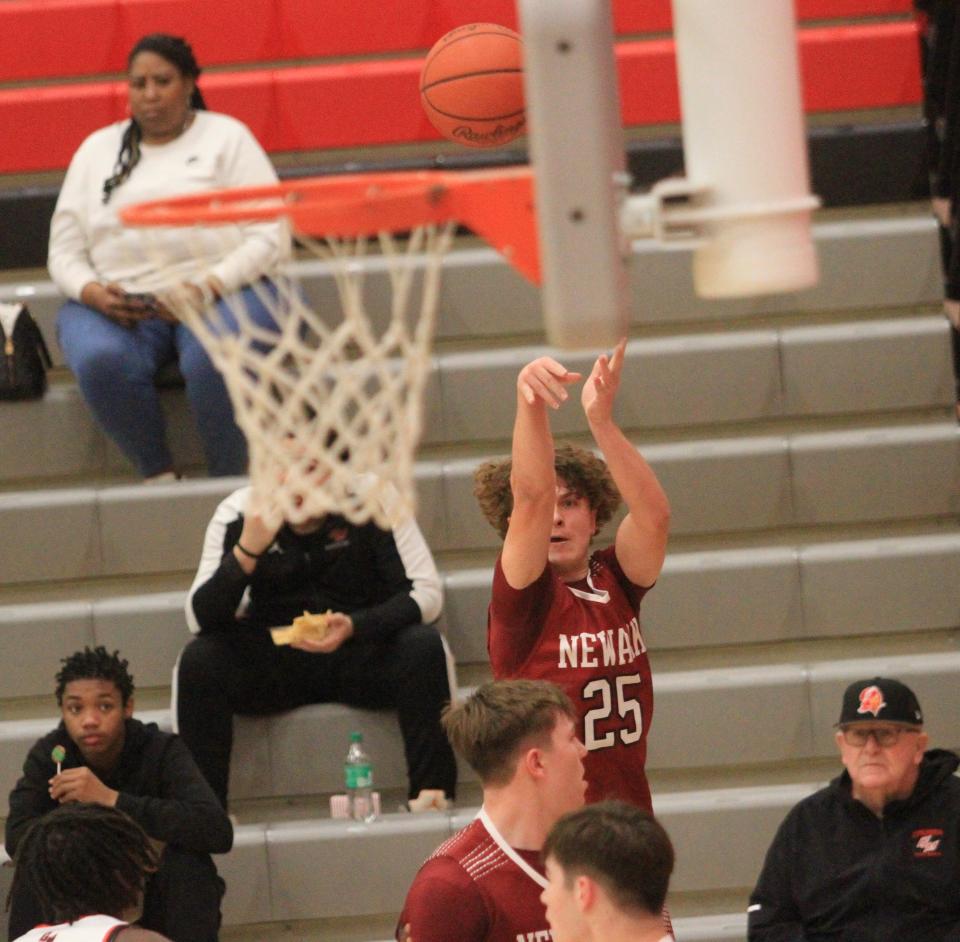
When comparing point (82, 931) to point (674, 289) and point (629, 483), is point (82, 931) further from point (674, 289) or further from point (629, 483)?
point (674, 289)

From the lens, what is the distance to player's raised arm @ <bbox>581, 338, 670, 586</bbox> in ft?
11.7

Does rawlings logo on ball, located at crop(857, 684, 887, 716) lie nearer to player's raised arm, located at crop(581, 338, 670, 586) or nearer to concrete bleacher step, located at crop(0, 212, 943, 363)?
player's raised arm, located at crop(581, 338, 670, 586)

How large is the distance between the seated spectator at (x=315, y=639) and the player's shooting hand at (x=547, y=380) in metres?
1.96

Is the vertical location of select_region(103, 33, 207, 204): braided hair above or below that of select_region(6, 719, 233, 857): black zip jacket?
above

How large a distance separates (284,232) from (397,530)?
272 cm

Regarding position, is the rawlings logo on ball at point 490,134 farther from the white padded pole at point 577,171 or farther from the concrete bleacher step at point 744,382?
the concrete bleacher step at point 744,382

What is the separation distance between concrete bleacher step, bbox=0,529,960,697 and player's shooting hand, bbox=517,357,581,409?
2.47 meters

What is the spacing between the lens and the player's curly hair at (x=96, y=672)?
513 cm

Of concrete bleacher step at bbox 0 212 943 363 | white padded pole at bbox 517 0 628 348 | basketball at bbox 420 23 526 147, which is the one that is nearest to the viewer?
white padded pole at bbox 517 0 628 348

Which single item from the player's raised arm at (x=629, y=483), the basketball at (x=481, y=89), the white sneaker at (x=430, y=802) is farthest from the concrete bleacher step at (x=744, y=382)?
the player's raised arm at (x=629, y=483)

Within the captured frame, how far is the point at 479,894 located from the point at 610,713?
79 cm

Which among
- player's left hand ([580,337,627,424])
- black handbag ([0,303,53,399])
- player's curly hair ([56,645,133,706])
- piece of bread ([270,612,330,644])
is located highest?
black handbag ([0,303,53,399])

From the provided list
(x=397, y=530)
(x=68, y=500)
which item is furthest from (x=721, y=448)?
(x=68, y=500)

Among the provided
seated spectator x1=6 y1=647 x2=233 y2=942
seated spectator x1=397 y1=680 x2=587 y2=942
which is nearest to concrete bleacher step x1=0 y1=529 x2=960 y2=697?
seated spectator x1=6 y1=647 x2=233 y2=942
